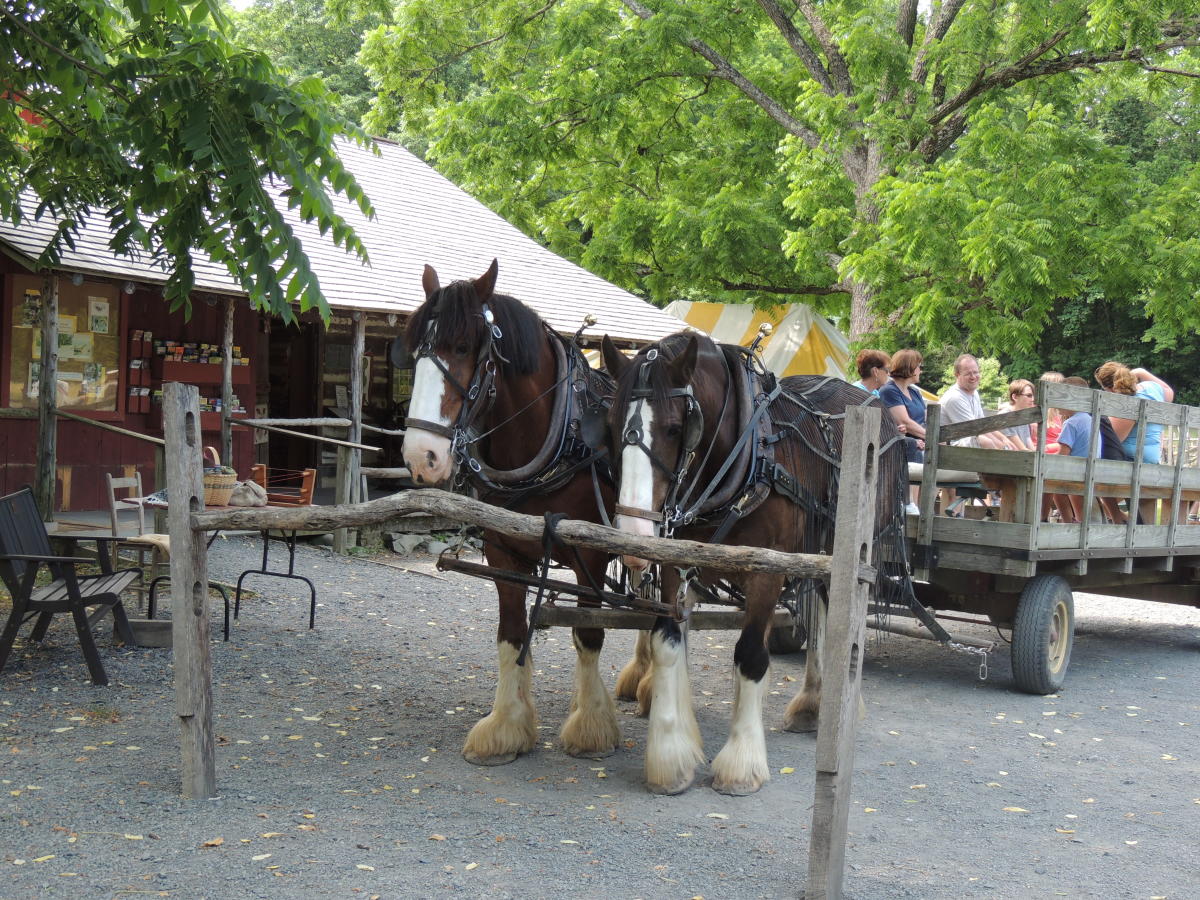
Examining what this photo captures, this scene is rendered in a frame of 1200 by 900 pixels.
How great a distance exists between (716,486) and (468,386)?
1.14 m

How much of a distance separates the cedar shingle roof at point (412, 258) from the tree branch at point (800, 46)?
399 cm

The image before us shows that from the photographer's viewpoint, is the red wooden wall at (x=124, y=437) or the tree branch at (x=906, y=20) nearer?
the red wooden wall at (x=124, y=437)

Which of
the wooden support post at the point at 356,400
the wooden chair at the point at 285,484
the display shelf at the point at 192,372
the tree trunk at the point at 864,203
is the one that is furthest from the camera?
the tree trunk at the point at 864,203

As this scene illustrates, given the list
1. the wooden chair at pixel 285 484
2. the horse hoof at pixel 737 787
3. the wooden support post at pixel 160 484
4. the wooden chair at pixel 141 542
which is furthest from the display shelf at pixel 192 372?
the horse hoof at pixel 737 787

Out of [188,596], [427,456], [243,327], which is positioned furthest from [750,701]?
[243,327]

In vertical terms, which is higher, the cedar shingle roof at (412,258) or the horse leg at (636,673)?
the cedar shingle roof at (412,258)

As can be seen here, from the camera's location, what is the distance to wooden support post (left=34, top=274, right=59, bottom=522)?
9.73 m

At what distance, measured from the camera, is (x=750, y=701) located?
493 centimetres

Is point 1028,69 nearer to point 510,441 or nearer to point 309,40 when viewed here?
point 510,441

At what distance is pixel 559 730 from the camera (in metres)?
5.75

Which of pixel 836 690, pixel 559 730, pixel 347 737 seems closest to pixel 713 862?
pixel 836 690

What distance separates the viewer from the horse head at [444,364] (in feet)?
14.4

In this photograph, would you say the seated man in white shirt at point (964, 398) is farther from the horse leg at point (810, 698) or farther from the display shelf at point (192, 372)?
the display shelf at point (192, 372)

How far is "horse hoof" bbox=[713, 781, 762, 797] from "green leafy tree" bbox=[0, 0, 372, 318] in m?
3.03
